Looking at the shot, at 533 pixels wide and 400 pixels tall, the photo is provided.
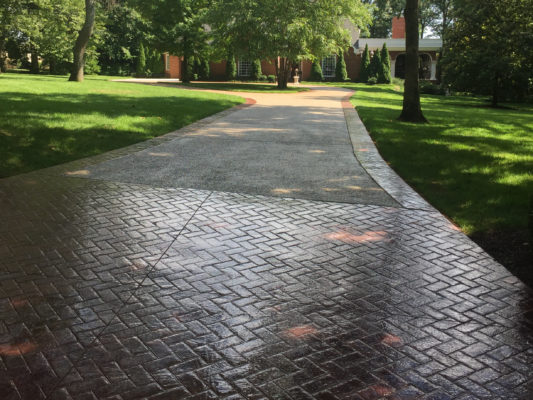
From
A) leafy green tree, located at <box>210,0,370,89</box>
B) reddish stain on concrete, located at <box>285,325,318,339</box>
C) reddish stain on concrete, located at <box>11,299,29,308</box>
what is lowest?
reddish stain on concrete, located at <box>285,325,318,339</box>

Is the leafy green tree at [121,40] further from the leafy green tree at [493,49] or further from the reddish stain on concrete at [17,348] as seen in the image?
the reddish stain on concrete at [17,348]

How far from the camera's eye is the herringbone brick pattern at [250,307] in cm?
300

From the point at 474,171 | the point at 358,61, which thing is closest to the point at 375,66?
the point at 358,61

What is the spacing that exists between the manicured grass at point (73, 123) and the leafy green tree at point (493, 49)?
14.7 m

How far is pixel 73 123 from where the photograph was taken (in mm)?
11594

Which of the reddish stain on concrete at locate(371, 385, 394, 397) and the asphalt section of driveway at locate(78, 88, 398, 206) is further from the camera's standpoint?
the asphalt section of driveway at locate(78, 88, 398, 206)

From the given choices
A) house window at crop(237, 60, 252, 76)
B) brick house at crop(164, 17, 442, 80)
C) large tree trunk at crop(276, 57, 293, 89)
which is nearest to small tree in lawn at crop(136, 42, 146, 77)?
brick house at crop(164, 17, 442, 80)

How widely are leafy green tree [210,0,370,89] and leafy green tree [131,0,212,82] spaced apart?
407cm

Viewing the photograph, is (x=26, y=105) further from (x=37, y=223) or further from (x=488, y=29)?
(x=488, y=29)

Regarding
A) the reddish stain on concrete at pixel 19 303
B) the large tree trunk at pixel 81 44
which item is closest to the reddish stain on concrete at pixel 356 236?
the reddish stain on concrete at pixel 19 303

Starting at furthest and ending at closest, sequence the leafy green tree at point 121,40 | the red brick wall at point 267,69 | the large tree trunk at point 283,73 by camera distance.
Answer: the red brick wall at point 267,69 < the leafy green tree at point 121,40 < the large tree trunk at point 283,73

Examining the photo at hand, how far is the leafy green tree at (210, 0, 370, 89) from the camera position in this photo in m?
28.6

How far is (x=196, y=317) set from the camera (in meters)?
3.72

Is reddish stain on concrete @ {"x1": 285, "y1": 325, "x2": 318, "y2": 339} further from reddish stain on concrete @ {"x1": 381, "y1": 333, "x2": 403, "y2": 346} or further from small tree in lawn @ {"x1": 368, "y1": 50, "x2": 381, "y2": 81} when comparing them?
small tree in lawn @ {"x1": 368, "y1": 50, "x2": 381, "y2": 81}
